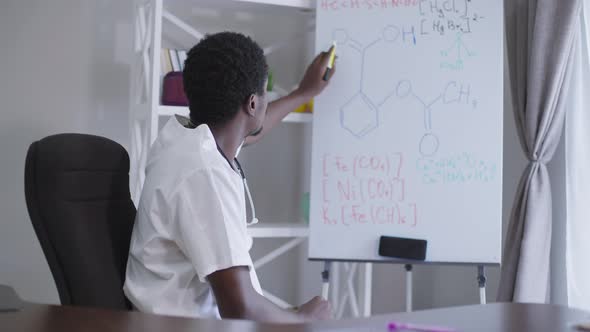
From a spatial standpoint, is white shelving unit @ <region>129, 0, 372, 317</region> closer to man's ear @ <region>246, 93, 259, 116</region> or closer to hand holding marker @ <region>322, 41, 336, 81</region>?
hand holding marker @ <region>322, 41, 336, 81</region>

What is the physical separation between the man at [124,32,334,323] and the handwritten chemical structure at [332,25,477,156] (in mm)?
841

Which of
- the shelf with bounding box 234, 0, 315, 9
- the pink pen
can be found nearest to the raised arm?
the shelf with bounding box 234, 0, 315, 9

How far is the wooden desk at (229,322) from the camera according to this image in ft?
3.12

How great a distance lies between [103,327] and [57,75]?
2091 millimetres

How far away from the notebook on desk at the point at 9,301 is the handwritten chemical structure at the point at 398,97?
1590mm

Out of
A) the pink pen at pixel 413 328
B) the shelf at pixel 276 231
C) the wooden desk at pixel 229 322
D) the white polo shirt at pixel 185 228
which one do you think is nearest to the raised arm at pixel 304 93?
the shelf at pixel 276 231

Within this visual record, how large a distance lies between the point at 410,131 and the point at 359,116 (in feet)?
0.64

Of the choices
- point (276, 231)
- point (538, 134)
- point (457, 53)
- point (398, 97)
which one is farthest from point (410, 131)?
point (276, 231)

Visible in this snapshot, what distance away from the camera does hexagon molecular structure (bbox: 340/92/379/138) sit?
2.55 metres

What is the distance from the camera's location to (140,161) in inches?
102

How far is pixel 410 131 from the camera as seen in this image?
8.34 ft

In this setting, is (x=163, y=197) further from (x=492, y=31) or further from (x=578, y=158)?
(x=578, y=158)

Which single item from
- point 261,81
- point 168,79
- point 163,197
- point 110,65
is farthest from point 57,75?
point 163,197

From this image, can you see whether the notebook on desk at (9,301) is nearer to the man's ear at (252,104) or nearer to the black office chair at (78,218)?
the black office chair at (78,218)
